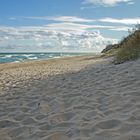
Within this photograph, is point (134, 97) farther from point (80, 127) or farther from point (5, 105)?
point (5, 105)

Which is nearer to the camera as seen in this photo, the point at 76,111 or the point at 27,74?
the point at 76,111

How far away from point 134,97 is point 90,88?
1.68 meters

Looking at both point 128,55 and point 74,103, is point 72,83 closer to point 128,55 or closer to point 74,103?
point 74,103

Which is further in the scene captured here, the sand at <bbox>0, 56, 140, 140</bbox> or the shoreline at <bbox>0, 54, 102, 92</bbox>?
the shoreline at <bbox>0, 54, 102, 92</bbox>

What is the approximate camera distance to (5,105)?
6.16 meters

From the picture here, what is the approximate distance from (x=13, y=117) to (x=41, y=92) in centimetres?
214

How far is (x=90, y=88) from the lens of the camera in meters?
6.86

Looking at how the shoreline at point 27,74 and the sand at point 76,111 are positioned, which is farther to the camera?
the shoreline at point 27,74

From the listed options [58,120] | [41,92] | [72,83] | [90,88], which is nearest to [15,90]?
[41,92]

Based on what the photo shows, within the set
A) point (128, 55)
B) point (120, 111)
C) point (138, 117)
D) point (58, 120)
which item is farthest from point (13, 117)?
point (128, 55)

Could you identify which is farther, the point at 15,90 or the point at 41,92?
the point at 15,90

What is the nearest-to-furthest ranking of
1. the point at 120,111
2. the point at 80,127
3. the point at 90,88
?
the point at 80,127
the point at 120,111
the point at 90,88

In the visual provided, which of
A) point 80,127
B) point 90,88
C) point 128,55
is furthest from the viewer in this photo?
point 128,55

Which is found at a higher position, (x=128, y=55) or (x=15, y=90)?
(x=128, y=55)
